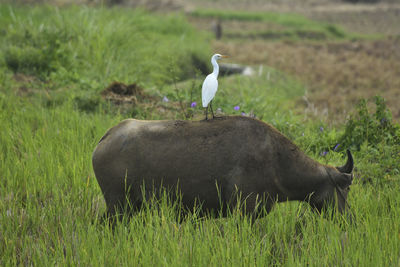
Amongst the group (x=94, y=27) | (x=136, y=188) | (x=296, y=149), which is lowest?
(x=136, y=188)

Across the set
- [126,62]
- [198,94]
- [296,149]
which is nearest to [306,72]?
[126,62]

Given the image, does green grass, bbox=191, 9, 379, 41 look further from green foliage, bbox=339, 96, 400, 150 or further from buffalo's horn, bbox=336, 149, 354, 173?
buffalo's horn, bbox=336, 149, 354, 173

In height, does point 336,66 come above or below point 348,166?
below

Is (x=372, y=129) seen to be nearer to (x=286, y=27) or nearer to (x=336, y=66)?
(x=336, y=66)

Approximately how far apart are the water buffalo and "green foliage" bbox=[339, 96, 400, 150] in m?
2.14

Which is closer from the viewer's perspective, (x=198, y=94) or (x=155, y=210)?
(x=155, y=210)

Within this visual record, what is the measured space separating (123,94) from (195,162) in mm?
3286

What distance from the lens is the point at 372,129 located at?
478cm

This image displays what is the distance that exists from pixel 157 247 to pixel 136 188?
0.44 metres

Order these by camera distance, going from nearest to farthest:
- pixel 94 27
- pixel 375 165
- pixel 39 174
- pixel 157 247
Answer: pixel 157 247
pixel 39 174
pixel 375 165
pixel 94 27

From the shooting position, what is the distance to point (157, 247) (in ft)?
8.72

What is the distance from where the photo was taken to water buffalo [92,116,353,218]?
2854 mm

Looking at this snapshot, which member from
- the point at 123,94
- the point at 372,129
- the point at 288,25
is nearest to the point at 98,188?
the point at 123,94

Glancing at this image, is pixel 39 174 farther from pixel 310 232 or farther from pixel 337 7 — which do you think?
pixel 337 7
